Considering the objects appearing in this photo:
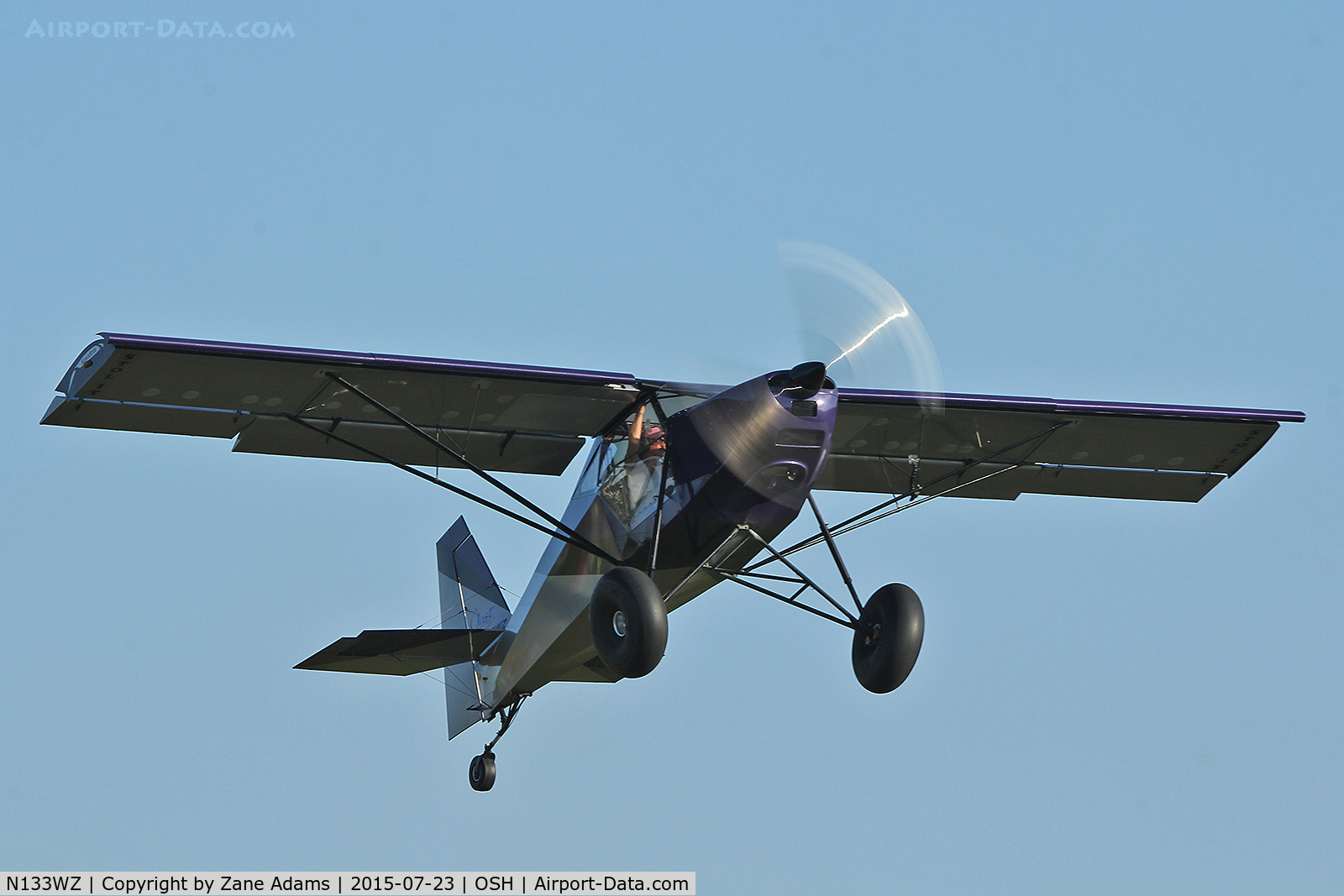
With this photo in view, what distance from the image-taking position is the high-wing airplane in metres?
12.2

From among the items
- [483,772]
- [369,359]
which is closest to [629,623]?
[369,359]

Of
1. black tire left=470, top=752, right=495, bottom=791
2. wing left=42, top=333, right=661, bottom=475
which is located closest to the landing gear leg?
black tire left=470, top=752, right=495, bottom=791

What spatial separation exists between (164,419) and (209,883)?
12.3 ft

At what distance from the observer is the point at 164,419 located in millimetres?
13836

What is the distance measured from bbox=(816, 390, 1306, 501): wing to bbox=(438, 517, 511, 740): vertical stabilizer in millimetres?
3802

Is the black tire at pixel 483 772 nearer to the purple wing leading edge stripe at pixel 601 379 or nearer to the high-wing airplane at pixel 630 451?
the high-wing airplane at pixel 630 451

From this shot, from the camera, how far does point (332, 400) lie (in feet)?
45.2

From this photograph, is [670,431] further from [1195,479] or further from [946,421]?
[1195,479]

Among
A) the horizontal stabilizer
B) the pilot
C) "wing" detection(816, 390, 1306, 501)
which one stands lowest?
the horizontal stabilizer

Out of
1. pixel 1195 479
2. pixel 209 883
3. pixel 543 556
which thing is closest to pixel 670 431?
pixel 543 556

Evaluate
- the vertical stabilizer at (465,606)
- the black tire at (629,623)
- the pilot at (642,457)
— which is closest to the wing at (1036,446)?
the pilot at (642,457)

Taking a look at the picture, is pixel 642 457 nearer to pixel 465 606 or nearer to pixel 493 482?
pixel 493 482

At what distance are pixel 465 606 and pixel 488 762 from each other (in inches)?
82.6

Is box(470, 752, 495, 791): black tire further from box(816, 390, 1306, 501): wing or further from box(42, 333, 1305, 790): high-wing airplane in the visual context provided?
box(816, 390, 1306, 501): wing
